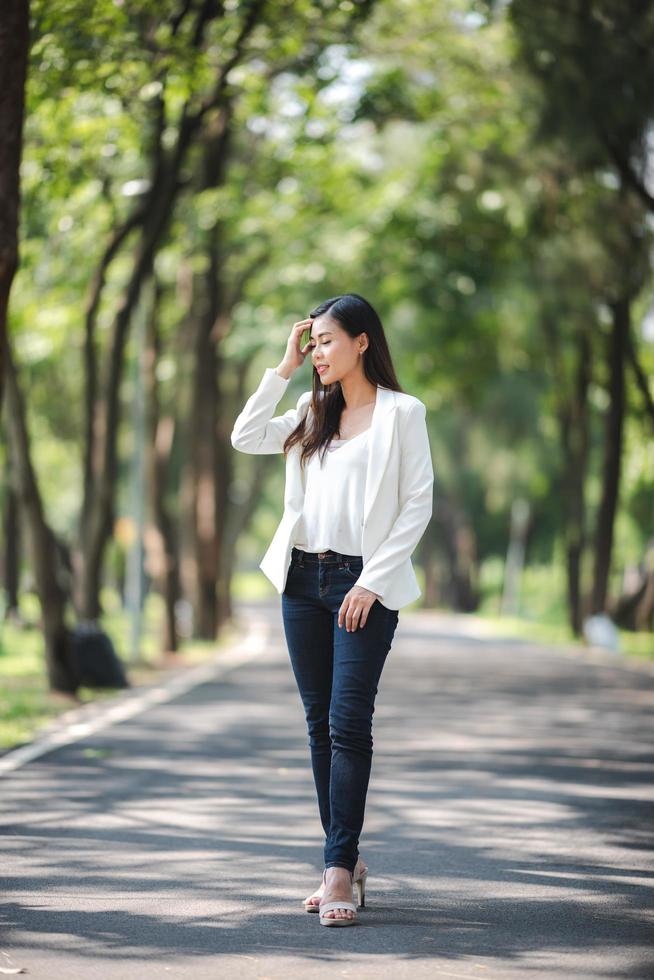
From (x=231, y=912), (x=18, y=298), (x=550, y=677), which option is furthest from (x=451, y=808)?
(x=18, y=298)

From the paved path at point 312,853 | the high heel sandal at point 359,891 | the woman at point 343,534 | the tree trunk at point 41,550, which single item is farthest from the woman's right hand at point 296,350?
the tree trunk at point 41,550

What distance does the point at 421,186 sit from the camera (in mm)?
25594

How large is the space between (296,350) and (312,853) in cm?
232

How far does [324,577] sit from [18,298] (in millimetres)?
16036

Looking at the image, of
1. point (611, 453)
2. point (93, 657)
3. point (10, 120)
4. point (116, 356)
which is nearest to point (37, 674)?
point (93, 657)

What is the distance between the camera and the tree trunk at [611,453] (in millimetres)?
29062

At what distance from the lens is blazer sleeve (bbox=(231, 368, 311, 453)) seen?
585 centimetres

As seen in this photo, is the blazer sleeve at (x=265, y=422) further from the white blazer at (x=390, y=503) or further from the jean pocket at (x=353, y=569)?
the jean pocket at (x=353, y=569)

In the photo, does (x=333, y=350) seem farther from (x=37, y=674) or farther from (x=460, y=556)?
(x=460, y=556)

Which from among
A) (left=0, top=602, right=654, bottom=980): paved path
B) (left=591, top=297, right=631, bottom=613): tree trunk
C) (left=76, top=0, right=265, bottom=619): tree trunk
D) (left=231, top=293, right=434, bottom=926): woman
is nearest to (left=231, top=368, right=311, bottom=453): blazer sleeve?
(left=231, top=293, right=434, bottom=926): woman

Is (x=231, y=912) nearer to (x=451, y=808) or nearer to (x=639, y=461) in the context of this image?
(x=451, y=808)

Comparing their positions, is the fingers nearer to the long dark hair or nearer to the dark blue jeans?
the dark blue jeans

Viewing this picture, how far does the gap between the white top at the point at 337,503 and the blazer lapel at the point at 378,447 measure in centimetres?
5

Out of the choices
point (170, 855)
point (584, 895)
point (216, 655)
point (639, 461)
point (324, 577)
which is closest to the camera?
point (324, 577)
